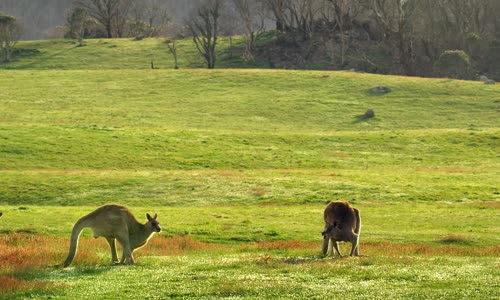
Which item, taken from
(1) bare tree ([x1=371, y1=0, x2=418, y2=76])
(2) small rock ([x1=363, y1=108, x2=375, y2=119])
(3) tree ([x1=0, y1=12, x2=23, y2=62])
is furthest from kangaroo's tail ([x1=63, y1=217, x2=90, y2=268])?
(3) tree ([x1=0, y1=12, x2=23, y2=62])

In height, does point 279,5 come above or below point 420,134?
above

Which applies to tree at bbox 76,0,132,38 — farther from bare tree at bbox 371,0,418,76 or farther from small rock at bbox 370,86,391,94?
small rock at bbox 370,86,391,94

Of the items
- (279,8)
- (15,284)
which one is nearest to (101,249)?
(15,284)

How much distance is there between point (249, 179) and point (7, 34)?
3900 inches

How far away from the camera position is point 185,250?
28766mm

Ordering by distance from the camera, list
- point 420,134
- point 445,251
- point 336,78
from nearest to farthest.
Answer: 1. point 445,251
2. point 420,134
3. point 336,78

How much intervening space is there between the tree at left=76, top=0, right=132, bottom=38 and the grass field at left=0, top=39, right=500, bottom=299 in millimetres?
59047

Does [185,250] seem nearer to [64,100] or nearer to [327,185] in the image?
[327,185]

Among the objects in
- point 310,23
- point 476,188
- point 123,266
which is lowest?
point 476,188

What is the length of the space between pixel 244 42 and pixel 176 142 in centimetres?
8672

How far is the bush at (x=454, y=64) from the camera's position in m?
121

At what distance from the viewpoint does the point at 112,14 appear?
173 m

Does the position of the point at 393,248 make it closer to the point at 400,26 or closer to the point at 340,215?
the point at 340,215

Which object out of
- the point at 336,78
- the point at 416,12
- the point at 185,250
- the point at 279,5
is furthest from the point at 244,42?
the point at 185,250
